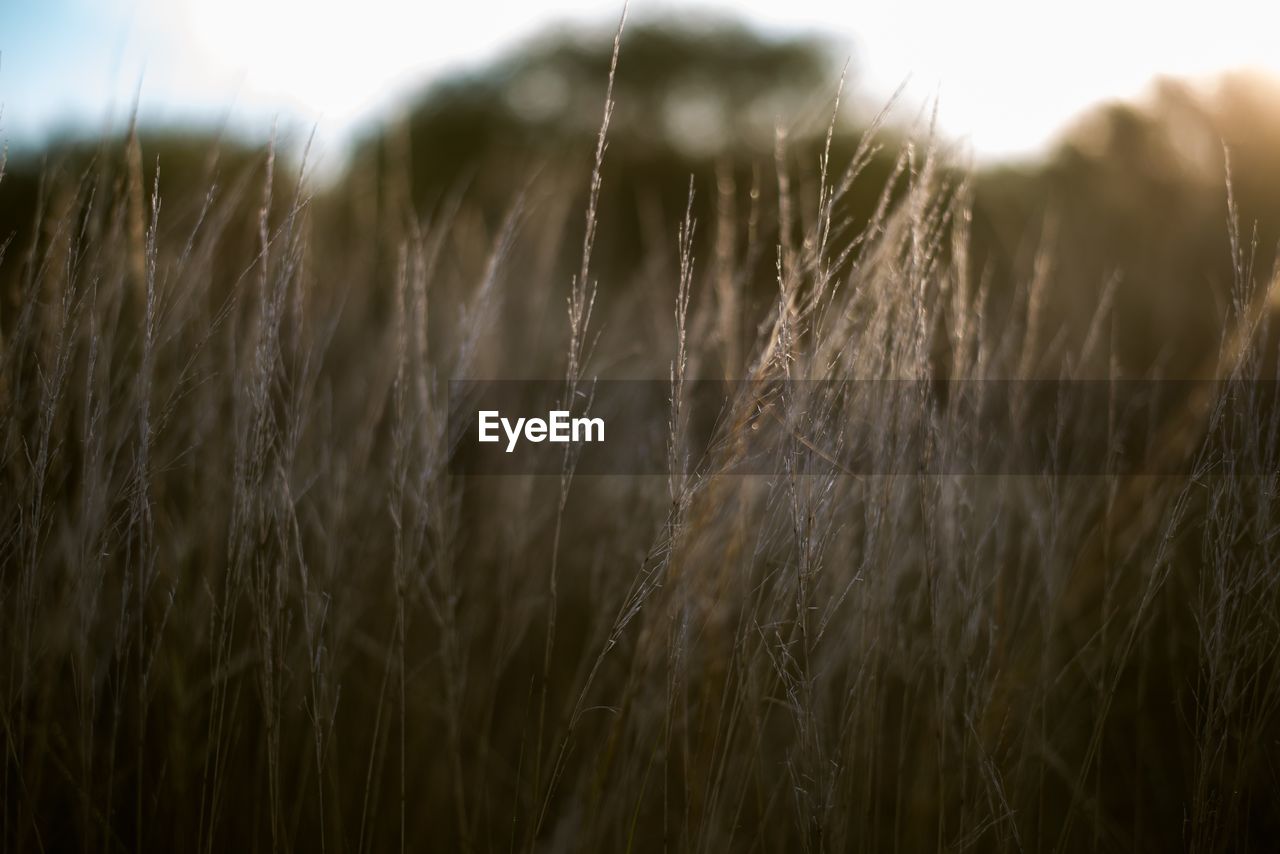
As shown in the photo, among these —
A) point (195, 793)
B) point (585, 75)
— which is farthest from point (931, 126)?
point (585, 75)

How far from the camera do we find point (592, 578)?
1900mm

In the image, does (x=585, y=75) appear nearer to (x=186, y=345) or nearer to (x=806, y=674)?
(x=186, y=345)

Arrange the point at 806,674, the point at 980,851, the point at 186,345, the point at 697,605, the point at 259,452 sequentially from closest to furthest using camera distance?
the point at 806,674 < the point at 259,452 < the point at 697,605 < the point at 980,851 < the point at 186,345

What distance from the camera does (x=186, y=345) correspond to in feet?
6.35

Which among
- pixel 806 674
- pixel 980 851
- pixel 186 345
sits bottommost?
pixel 980 851

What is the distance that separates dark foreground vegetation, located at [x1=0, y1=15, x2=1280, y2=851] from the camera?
1096 millimetres

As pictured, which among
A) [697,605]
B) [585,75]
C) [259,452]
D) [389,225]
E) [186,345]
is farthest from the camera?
[585,75]

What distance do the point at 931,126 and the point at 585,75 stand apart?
34.7 feet

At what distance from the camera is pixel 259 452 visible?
111cm

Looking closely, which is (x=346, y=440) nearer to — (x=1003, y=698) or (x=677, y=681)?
(x=677, y=681)

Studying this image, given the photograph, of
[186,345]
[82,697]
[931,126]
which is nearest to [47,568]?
[82,697]

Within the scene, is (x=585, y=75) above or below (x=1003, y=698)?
above

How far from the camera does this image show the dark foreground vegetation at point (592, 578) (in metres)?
1.10

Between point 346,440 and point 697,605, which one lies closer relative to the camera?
point 697,605
